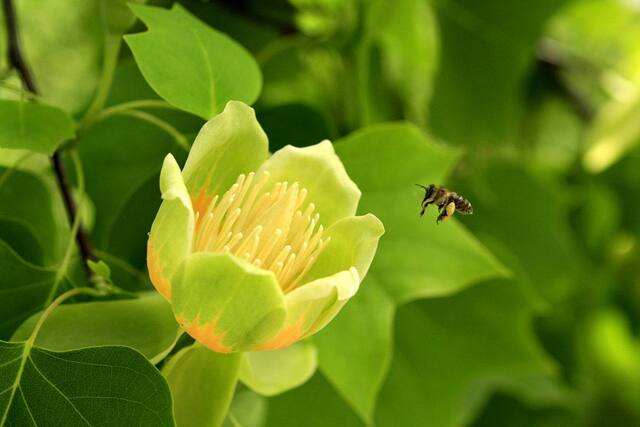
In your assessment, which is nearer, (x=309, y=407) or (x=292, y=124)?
(x=292, y=124)

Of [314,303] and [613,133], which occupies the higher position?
[314,303]

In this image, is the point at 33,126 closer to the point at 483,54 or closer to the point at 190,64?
the point at 190,64

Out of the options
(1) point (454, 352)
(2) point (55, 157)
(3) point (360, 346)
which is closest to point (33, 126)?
(2) point (55, 157)

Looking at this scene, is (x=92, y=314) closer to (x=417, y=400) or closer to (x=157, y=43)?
(x=157, y=43)

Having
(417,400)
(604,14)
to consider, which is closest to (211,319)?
(417,400)

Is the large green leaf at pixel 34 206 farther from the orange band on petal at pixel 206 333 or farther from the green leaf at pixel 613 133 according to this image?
the green leaf at pixel 613 133

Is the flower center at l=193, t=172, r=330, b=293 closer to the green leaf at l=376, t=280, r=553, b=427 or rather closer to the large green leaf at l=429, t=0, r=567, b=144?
the green leaf at l=376, t=280, r=553, b=427
